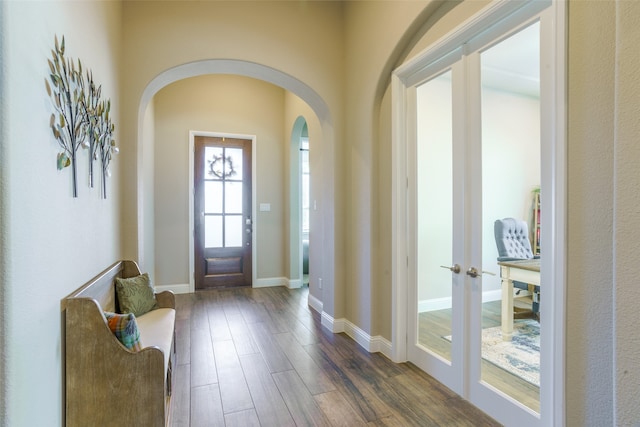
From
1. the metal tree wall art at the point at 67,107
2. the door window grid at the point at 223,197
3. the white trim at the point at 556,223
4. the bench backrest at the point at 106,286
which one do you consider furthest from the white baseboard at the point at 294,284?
the white trim at the point at 556,223

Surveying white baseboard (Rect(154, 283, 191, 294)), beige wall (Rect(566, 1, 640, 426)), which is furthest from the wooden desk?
white baseboard (Rect(154, 283, 191, 294))

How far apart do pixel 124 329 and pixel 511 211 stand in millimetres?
2224

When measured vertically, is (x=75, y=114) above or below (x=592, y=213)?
above

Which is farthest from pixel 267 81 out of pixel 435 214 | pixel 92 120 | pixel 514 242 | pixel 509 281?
pixel 509 281

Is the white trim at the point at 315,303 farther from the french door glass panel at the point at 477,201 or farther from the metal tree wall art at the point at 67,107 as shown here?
the metal tree wall art at the point at 67,107

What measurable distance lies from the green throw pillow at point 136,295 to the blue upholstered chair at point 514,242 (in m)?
2.52

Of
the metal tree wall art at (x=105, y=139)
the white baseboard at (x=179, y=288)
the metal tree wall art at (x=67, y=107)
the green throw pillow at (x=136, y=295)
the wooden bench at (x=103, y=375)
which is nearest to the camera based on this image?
the metal tree wall art at (x=67, y=107)

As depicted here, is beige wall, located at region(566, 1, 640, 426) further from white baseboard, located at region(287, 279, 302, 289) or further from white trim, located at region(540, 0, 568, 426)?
white baseboard, located at region(287, 279, 302, 289)

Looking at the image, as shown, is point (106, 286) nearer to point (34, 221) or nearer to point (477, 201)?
point (34, 221)

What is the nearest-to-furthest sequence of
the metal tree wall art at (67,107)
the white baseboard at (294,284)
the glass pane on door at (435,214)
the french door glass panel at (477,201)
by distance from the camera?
the metal tree wall art at (67,107) < the french door glass panel at (477,201) < the glass pane on door at (435,214) < the white baseboard at (294,284)

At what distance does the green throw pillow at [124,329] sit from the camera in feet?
5.33

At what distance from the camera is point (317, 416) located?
6.37ft

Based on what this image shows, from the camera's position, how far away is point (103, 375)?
156cm

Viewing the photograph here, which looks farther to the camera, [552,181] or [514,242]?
[514,242]
